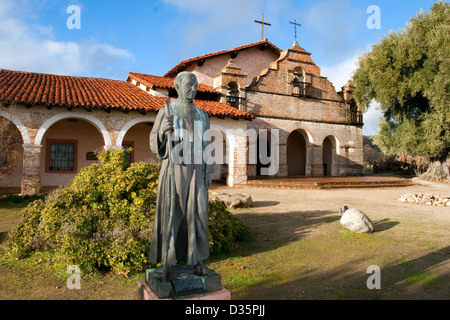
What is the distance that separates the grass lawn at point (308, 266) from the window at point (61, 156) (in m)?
7.36

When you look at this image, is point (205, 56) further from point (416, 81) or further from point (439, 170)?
point (439, 170)

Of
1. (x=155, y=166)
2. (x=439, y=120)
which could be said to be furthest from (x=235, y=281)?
(x=439, y=120)

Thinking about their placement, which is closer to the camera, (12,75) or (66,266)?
(66,266)

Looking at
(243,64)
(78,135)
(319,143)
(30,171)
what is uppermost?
(243,64)

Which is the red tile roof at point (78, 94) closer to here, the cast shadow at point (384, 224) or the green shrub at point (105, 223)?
the green shrub at point (105, 223)

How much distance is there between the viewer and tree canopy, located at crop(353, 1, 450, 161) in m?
18.3

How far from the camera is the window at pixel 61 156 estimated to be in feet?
49.2

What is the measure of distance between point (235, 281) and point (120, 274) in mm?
1671

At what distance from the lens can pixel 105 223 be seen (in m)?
5.23

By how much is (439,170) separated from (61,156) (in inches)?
852

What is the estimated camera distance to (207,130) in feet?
11.4

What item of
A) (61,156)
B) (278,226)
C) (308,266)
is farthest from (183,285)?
(61,156)

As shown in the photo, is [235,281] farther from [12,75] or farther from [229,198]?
[12,75]

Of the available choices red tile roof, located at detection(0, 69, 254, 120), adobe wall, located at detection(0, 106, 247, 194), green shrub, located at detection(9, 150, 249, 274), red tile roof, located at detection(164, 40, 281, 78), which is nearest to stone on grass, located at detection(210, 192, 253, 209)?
green shrub, located at detection(9, 150, 249, 274)
